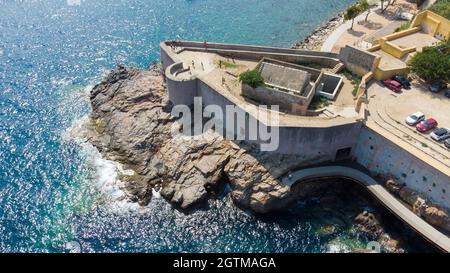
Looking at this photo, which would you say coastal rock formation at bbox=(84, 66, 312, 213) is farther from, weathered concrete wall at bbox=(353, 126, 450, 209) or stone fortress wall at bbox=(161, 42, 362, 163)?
weathered concrete wall at bbox=(353, 126, 450, 209)

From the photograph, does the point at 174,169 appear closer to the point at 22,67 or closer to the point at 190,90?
the point at 190,90

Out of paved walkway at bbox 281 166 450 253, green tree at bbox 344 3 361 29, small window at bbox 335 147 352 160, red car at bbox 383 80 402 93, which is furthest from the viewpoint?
green tree at bbox 344 3 361 29

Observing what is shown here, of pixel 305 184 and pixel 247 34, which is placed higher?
pixel 247 34

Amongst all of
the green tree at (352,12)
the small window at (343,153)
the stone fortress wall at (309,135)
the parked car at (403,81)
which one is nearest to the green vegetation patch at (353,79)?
the parked car at (403,81)

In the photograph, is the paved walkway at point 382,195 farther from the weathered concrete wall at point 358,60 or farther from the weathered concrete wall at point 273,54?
the weathered concrete wall at point 273,54

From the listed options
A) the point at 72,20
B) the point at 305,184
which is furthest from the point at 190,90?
the point at 72,20

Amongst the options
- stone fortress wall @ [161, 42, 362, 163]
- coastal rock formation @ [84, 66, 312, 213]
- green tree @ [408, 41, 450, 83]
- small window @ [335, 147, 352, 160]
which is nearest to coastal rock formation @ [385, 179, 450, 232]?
small window @ [335, 147, 352, 160]

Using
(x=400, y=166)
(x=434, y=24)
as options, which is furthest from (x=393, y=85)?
(x=434, y=24)
